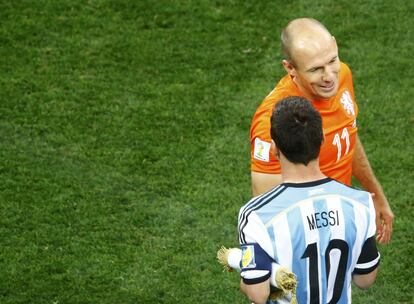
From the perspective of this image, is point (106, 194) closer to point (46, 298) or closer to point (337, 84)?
point (46, 298)

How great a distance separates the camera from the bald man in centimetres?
469

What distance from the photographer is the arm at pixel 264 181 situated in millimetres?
4684

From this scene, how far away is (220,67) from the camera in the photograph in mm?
8562

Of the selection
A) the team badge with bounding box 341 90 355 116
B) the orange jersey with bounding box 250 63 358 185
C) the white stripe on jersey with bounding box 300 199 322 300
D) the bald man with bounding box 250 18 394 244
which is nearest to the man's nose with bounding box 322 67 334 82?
the bald man with bounding box 250 18 394 244

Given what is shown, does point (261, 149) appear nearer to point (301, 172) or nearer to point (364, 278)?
point (301, 172)

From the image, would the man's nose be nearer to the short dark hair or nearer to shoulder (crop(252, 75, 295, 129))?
shoulder (crop(252, 75, 295, 129))

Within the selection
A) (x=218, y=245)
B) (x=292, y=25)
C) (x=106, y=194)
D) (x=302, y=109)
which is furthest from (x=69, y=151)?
(x=302, y=109)

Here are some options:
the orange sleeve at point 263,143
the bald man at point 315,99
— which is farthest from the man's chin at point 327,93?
the orange sleeve at point 263,143

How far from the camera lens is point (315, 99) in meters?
4.90

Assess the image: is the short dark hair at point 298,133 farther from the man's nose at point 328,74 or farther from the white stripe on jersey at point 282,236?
the man's nose at point 328,74

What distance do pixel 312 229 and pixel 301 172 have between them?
24 cm

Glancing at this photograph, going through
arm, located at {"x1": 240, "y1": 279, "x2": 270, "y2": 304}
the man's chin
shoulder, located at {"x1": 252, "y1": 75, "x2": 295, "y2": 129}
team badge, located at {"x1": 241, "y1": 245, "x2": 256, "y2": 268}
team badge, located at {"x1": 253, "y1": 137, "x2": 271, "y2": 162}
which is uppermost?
the man's chin

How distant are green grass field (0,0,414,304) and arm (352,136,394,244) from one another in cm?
90

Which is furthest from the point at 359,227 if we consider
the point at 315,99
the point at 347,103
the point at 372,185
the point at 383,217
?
the point at 383,217
